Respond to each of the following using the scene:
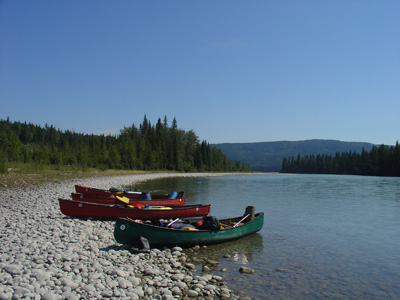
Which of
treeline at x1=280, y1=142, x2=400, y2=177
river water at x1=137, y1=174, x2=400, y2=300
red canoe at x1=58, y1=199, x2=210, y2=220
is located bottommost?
river water at x1=137, y1=174, x2=400, y2=300

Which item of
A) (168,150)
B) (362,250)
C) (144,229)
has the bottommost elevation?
(362,250)

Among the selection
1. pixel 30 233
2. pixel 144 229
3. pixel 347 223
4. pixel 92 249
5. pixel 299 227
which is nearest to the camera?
pixel 92 249

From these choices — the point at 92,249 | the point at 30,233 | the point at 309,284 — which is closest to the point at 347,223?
the point at 309,284

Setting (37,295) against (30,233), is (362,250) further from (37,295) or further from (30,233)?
(30,233)

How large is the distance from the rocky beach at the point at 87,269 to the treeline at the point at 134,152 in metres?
28.4

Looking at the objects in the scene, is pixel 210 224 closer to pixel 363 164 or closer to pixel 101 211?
pixel 101 211

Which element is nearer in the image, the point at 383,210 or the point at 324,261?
the point at 324,261

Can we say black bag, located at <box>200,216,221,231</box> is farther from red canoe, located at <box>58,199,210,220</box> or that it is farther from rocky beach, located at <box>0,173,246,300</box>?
red canoe, located at <box>58,199,210,220</box>

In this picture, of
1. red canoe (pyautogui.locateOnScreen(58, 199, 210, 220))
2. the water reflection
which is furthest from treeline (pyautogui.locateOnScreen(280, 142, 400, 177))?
red canoe (pyautogui.locateOnScreen(58, 199, 210, 220))

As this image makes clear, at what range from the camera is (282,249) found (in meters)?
12.4

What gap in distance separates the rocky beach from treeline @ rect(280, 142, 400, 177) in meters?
125

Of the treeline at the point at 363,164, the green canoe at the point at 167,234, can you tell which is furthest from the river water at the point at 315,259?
the treeline at the point at 363,164

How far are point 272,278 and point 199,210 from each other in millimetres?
8499

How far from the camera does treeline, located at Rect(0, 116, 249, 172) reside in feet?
217
